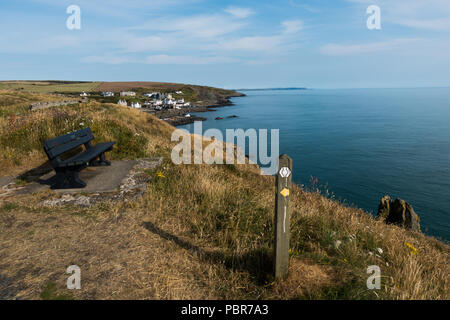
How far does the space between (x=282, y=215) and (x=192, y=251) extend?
4.76 ft

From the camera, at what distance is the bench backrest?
5059mm

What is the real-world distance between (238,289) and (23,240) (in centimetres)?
322

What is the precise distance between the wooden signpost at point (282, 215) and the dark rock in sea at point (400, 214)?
11.8 metres

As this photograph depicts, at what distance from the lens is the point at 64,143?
19.0 ft

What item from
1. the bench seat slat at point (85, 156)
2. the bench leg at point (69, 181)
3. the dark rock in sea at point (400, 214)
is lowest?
the dark rock in sea at point (400, 214)

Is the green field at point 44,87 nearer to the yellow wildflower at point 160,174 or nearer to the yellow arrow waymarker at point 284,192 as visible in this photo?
the yellow wildflower at point 160,174

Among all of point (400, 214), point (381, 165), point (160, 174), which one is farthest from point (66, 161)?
point (381, 165)

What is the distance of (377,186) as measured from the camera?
23062 millimetres

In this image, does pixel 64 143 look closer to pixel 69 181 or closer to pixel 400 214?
pixel 69 181

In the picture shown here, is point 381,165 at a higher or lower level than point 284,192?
lower

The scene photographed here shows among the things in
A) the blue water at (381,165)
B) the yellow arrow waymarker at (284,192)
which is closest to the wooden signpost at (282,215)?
the yellow arrow waymarker at (284,192)

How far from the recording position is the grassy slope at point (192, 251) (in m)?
2.78
